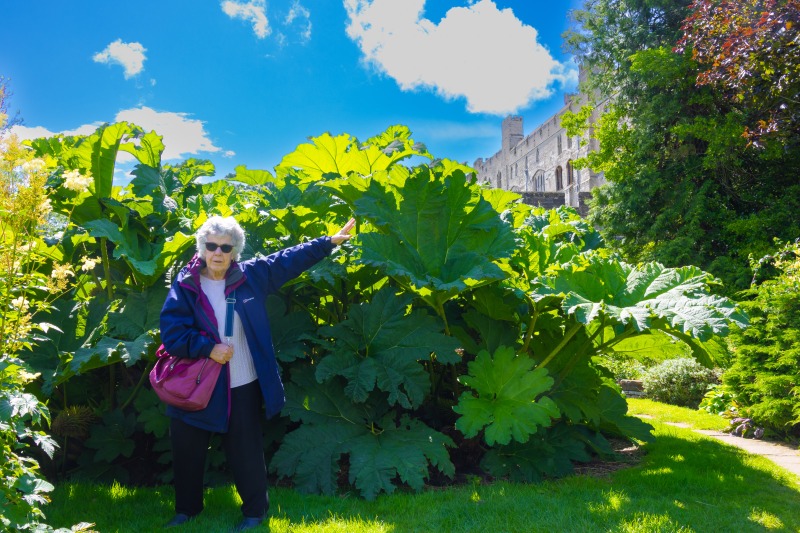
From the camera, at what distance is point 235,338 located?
2764 millimetres

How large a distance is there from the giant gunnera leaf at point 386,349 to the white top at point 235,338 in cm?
42

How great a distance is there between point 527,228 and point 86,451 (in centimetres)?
270

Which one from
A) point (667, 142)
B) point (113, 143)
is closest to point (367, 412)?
point (113, 143)

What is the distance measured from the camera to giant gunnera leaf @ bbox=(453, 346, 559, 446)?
120 inches

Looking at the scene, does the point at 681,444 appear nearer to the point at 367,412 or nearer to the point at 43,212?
the point at 367,412

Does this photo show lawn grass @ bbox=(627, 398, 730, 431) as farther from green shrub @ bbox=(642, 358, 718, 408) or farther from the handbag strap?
the handbag strap

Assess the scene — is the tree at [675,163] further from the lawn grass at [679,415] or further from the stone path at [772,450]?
the stone path at [772,450]

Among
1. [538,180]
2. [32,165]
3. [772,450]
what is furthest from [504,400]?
[538,180]

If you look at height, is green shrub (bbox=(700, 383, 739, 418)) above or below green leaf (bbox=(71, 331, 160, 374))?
below

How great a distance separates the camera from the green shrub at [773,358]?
5.36 metres

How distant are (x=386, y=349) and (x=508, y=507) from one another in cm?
93

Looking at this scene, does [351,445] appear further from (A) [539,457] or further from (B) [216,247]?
(B) [216,247]

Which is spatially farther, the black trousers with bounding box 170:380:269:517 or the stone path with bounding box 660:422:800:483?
the stone path with bounding box 660:422:800:483

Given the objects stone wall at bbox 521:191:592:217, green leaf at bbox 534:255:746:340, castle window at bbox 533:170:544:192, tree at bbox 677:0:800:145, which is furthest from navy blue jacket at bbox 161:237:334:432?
castle window at bbox 533:170:544:192
